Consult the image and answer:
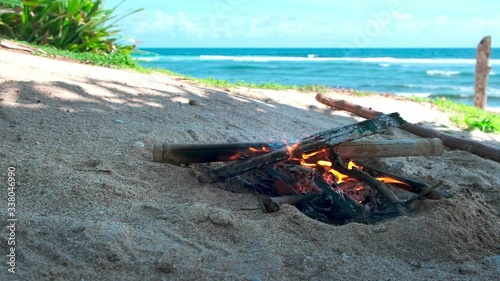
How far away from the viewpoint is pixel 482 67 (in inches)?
459

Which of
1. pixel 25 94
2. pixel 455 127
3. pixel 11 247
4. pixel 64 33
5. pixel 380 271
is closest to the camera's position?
pixel 11 247

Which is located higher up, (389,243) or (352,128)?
(352,128)

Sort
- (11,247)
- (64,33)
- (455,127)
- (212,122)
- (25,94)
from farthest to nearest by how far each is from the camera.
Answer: (64,33) < (455,127) < (212,122) < (25,94) < (11,247)

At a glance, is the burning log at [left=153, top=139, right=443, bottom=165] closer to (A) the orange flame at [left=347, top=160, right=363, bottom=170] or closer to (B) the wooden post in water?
(A) the orange flame at [left=347, top=160, right=363, bottom=170]

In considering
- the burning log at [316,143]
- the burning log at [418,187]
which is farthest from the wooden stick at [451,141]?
the burning log at [316,143]

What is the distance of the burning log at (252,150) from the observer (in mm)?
3971

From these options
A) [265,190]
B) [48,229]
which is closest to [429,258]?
[265,190]

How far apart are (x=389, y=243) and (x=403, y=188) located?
2.71ft

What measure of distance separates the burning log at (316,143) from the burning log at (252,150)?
0.09 metres

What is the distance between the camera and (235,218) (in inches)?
130

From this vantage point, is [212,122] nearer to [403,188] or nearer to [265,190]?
[265,190]

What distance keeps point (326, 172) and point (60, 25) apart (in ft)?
26.5

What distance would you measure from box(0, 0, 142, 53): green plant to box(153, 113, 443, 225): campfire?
23.8 feet

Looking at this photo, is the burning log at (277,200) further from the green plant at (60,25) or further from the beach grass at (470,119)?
the green plant at (60,25)
